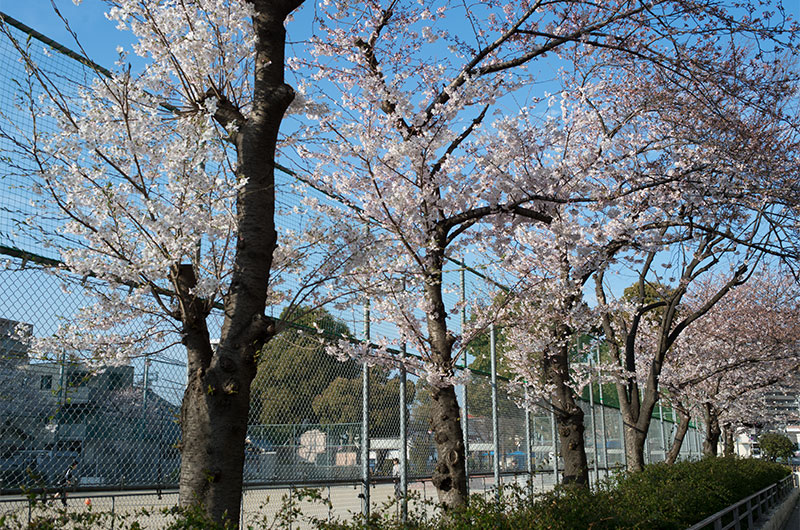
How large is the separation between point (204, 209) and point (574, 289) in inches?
285

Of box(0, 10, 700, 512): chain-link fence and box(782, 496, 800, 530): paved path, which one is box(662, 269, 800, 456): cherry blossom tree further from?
box(0, 10, 700, 512): chain-link fence

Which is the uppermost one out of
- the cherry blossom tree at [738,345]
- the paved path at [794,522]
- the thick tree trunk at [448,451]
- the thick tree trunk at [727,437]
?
the cherry blossom tree at [738,345]

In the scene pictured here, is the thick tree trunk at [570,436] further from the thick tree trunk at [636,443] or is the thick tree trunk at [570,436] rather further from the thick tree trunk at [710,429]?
the thick tree trunk at [710,429]

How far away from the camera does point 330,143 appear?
7.82 metres

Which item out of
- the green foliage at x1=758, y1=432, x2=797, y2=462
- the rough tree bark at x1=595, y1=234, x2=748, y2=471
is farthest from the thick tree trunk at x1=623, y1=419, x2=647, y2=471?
the green foliage at x1=758, y1=432, x2=797, y2=462

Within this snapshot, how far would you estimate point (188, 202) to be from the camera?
13.3ft

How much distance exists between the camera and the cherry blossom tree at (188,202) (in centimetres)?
391

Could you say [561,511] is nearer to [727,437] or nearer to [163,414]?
[163,414]

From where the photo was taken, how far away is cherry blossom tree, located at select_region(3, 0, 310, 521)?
3.91m

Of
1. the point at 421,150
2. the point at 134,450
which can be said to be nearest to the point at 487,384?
the point at 421,150

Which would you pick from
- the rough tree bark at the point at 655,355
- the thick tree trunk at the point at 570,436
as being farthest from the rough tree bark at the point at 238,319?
the rough tree bark at the point at 655,355

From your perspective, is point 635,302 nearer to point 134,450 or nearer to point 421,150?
point 421,150

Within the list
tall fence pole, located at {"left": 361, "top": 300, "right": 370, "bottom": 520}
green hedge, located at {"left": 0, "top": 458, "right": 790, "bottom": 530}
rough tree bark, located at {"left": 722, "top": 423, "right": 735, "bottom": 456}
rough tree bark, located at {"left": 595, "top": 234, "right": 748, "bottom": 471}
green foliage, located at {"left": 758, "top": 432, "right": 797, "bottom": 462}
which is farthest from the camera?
green foliage, located at {"left": 758, "top": 432, "right": 797, "bottom": 462}

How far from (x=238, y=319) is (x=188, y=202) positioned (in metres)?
0.77
